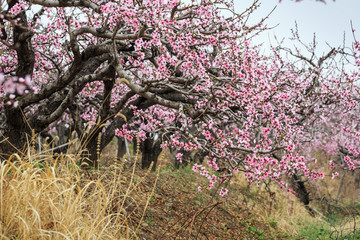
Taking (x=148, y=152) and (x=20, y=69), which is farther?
(x=148, y=152)

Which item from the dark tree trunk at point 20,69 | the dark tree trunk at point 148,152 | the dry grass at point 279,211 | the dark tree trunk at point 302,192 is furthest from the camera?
the dark tree trunk at point 302,192

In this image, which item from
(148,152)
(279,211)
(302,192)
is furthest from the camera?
(302,192)

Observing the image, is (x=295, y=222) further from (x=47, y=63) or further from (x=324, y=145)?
(x=324, y=145)

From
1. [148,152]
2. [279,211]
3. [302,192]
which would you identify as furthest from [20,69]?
[302,192]

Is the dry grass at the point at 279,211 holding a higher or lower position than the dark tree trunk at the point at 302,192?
lower

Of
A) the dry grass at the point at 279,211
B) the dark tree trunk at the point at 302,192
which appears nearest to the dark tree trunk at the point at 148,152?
the dry grass at the point at 279,211

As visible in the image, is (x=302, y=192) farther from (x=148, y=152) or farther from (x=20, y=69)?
(x=20, y=69)

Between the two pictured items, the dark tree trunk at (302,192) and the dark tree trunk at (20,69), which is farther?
the dark tree trunk at (302,192)

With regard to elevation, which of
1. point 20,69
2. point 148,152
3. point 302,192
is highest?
point 20,69

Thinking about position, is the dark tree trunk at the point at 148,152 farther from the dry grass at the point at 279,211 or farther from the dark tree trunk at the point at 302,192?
the dark tree trunk at the point at 302,192

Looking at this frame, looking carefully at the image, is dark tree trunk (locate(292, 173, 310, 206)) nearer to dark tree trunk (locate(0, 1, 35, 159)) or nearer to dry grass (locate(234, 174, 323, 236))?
dry grass (locate(234, 174, 323, 236))

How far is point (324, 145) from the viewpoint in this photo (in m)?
19.2

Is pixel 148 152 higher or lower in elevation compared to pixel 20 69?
lower

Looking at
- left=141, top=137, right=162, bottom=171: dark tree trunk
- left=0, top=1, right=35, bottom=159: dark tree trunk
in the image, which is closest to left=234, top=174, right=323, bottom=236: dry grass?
left=141, top=137, right=162, bottom=171: dark tree trunk
